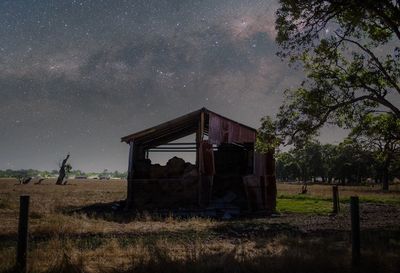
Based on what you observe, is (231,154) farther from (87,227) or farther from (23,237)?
(23,237)

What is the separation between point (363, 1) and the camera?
47.4ft

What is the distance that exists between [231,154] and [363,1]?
17.5 meters

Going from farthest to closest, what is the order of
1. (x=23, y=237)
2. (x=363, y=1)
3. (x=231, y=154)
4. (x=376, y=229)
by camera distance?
1. (x=231, y=154)
2. (x=376, y=229)
3. (x=363, y=1)
4. (x=23, y=237)

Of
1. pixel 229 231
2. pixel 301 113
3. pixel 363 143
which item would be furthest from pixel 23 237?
pixel 363 143

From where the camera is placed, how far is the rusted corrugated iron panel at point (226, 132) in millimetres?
24625

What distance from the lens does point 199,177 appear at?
23.9 m

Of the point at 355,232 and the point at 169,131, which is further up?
the point at 169,131

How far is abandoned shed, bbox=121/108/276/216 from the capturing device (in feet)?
79.5

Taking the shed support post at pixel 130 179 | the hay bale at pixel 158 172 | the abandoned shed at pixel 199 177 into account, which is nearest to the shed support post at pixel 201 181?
the abandoned shed at pixel 199 177

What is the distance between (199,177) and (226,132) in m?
3.95

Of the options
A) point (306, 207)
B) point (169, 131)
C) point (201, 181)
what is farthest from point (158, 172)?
point (306, 207)

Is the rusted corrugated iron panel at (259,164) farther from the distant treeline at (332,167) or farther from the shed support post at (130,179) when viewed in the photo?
the distant treeline at (332,167)

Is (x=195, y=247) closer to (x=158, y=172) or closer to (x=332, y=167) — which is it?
(x=158, y=172)

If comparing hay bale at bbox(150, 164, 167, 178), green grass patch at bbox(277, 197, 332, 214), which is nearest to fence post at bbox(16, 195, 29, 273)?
hay bale at bbox(150, 164, 167, 178)
